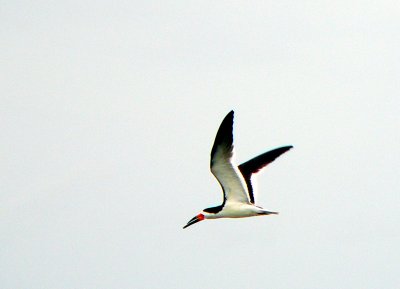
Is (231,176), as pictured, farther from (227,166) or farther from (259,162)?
(259,162)

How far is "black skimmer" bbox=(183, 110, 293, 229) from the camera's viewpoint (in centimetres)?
3831

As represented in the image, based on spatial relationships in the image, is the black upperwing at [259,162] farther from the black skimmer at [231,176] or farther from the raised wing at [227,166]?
the raised wing at [227,166]

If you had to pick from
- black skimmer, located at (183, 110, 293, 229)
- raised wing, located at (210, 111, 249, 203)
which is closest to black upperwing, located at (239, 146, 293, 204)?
black skimmer, located at (183, 110, 293, 229)

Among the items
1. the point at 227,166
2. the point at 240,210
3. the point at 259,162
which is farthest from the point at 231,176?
the point at 259,162

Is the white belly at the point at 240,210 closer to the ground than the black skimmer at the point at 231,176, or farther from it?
closer to the ground

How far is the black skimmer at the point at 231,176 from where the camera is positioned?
126 feet

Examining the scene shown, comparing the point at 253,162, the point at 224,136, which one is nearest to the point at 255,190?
the point at 253,162

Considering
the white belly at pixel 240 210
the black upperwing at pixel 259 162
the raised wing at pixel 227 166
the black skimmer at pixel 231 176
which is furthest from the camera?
the black upperwing at pixel 259 162

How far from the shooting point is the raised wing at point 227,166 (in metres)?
37.9

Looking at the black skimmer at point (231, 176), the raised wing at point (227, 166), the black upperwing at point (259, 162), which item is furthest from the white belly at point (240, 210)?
the black upperwing at point (259, 162)

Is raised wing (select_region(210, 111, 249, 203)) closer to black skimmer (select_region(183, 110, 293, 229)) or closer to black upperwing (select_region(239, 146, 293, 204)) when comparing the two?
black skimmer (select_region(183, 110, 293, 229))

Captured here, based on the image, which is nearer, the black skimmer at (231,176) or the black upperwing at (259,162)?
the black skimmer at (231,176)

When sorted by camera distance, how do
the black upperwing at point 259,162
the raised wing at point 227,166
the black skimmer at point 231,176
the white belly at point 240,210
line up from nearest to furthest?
the raised wing at point 227,166
the black skimmer at point 231,176
the white belly at point 240,210
the black upperwing at point 259,162

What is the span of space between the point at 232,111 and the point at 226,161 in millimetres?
2543
